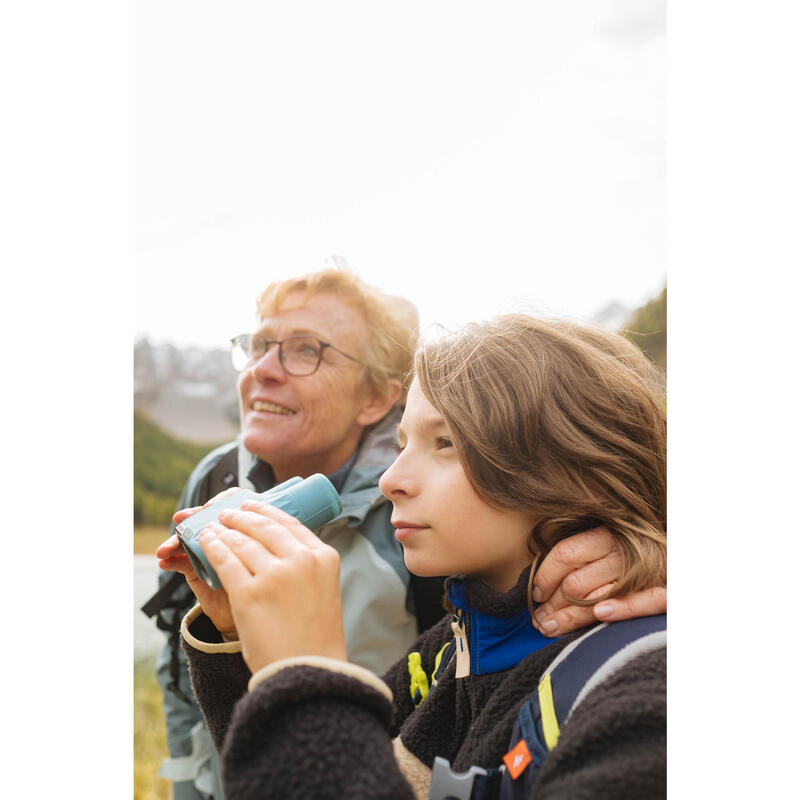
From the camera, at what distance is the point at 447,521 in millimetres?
672

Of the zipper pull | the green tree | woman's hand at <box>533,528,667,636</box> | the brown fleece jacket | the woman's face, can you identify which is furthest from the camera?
the woman's face

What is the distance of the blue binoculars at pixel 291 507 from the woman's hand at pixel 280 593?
62 mm

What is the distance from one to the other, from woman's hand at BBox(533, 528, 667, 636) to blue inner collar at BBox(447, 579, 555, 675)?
0.02 m

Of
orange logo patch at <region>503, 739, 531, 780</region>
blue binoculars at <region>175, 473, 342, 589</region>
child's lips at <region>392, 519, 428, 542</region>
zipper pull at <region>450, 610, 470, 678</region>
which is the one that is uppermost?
blue binoculars at <region>175, 473, 342, 589</region>

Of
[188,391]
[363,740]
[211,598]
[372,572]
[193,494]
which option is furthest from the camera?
[188,391]

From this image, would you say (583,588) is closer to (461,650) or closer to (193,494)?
(461,650)

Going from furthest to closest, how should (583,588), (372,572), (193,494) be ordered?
(193,494) < (372,572) < (583,588)

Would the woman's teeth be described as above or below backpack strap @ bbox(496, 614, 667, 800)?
above

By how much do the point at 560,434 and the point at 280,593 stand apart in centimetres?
30

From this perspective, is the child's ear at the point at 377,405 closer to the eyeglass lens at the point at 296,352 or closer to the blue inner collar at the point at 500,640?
the eyeglass lens at the point at 296,352

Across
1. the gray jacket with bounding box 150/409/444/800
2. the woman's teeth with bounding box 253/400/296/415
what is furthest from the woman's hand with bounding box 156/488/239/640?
the woman's teeth with bounding box 253/400/296/415

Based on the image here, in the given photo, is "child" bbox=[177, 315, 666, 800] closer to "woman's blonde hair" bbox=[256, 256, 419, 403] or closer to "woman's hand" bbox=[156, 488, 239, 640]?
"woman's hand" bbox=[156, 488, 239, 640]

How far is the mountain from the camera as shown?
1.22 metres

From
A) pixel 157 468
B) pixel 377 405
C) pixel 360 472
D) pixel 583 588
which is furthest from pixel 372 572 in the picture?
pixel 583 588
